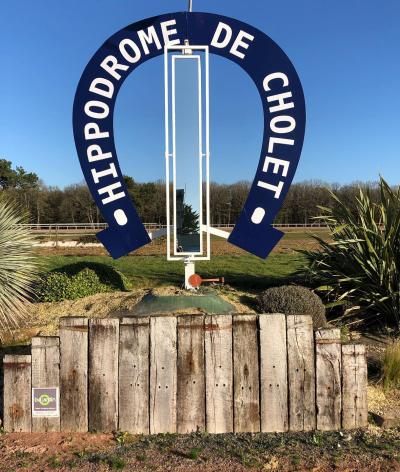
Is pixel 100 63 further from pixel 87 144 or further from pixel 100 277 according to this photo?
pixel 100 277

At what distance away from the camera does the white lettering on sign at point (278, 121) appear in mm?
7230

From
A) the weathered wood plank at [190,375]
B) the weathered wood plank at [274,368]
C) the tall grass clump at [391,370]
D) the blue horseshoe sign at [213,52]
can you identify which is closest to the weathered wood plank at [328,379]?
the weathered wood plank at [274,368]

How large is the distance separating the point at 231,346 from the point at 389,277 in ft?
12.5

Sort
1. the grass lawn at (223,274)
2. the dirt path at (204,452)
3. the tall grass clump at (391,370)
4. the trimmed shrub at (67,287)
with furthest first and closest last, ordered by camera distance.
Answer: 1. the grass lawn at (223,274)
2. the trimmed shrub at (67,287)
3. the tall grass clump at (391,370)
4. the dirt path at (204,452)

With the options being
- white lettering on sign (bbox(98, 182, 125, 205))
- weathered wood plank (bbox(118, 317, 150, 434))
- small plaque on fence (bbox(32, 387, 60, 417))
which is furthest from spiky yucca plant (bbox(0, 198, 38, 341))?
weathered wood plank (bbox(118, 317, 150, 434))

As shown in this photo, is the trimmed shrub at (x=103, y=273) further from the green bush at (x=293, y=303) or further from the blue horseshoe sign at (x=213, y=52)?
the green bush at (x=293, y=303)

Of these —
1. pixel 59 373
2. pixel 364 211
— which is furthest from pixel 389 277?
pixel 59 373

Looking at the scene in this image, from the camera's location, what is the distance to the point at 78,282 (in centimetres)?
834

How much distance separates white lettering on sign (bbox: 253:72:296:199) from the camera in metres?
7.23

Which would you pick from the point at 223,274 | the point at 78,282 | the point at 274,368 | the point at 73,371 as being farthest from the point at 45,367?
the point at 223,274

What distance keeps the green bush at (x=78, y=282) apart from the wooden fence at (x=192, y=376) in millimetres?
4218

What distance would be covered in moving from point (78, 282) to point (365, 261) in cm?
454

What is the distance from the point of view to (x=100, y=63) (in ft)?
24.1

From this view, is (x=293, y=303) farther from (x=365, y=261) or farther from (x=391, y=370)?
(x=391, y=370)
